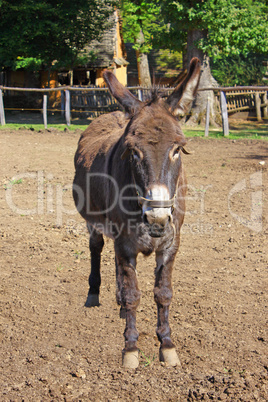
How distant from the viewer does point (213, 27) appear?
17.0 metres

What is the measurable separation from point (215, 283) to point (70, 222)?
9.42 ft

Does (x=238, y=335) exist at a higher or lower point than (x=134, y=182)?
lower

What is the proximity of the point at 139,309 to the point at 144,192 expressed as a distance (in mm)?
1767

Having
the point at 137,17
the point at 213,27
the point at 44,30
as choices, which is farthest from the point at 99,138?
the point at 137,17

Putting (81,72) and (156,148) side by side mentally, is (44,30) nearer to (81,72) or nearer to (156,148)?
(81,72)

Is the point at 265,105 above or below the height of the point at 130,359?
above

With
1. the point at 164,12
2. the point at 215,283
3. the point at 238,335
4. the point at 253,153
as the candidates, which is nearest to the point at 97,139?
the point at 215,283

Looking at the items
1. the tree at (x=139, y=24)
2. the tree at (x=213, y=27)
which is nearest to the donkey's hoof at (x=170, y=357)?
the tree at (x=213, y=27)

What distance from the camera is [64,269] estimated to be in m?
5.16

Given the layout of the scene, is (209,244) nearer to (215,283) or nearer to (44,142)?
(215,283)

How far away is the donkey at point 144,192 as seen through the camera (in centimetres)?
277

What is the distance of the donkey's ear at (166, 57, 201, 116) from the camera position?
3082mm

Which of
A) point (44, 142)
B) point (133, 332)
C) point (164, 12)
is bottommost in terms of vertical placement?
point (133, 332)

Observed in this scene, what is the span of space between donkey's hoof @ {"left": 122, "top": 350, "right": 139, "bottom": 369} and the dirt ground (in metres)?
0.06
